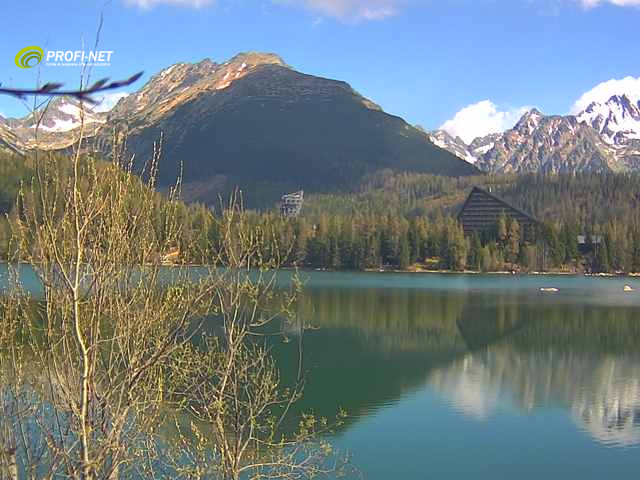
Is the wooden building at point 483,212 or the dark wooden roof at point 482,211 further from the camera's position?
the dark wooden roof at point 482,211

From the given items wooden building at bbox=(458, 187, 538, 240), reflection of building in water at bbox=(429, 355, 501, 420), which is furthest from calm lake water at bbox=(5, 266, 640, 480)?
wooden building at bbox=(458, 187, 538, 240)

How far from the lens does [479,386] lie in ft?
115

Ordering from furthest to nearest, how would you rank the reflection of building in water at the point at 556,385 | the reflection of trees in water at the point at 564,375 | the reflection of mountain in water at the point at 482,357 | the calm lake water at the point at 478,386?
the reflection of mountain in water at the point at 482,357 < the reflection of trees in water at the point at 564,375 < the reflection of building in water at the point at 556,385 < the calm lake water at the point at 478,386

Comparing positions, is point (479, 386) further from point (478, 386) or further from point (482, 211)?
point (482, 211)

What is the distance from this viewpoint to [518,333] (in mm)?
51344

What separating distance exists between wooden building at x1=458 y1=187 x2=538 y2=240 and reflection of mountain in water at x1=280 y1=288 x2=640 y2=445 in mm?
83791

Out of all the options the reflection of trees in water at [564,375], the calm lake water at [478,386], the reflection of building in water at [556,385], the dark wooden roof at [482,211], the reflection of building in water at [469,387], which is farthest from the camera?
the dark wooden roof at [482,211]

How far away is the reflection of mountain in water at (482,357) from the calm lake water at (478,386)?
0.31 feet

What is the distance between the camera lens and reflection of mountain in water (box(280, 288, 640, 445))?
101ft

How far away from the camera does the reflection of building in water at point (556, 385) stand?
28953mm

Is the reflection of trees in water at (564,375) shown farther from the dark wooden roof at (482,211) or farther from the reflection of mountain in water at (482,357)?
the dark wooden roof at (482,211)

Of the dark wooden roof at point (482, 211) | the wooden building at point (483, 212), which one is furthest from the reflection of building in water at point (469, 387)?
the dark wooden roof at point (482, 211)

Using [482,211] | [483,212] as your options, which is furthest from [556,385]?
[482,211]

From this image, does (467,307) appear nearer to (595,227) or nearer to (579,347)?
(579,347)
